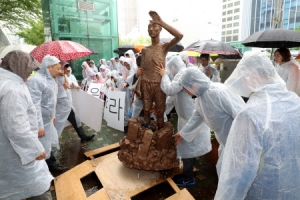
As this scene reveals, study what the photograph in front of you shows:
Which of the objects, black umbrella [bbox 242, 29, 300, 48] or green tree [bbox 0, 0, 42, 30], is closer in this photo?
black umbrella [bbox 242, 29, 300, 48]

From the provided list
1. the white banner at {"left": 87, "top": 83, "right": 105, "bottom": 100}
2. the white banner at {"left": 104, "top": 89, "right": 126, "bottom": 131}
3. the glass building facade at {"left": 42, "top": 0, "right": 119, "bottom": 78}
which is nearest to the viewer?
the white banner at {"left": 104, "top": 89, "right": 126, "bottom": 131}

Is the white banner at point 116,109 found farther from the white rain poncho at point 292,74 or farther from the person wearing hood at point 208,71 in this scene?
the white rain poncho at point 292,74

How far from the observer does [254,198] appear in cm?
118

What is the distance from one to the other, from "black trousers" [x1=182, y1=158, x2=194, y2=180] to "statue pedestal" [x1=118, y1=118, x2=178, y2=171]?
5.7 inches

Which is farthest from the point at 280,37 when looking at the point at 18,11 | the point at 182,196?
the point at 18,11

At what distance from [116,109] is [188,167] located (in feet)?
6.95

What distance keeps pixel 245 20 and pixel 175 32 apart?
144 feet

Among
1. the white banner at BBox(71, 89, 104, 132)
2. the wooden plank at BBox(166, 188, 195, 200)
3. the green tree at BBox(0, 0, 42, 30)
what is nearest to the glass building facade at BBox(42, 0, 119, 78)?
the green tree at BBox(0, 0, 42, 30)

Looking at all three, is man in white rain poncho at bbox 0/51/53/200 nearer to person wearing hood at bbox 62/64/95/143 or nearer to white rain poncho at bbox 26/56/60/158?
white rain poncho at bbox 26/56/60/158

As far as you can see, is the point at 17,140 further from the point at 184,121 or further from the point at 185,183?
the point at 185,183

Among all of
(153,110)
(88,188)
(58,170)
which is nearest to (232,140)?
(153,110)

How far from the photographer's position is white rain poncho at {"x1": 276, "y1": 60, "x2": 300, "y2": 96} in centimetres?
360

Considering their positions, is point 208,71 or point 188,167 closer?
point 188,167

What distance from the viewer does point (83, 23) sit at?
32.4ft
